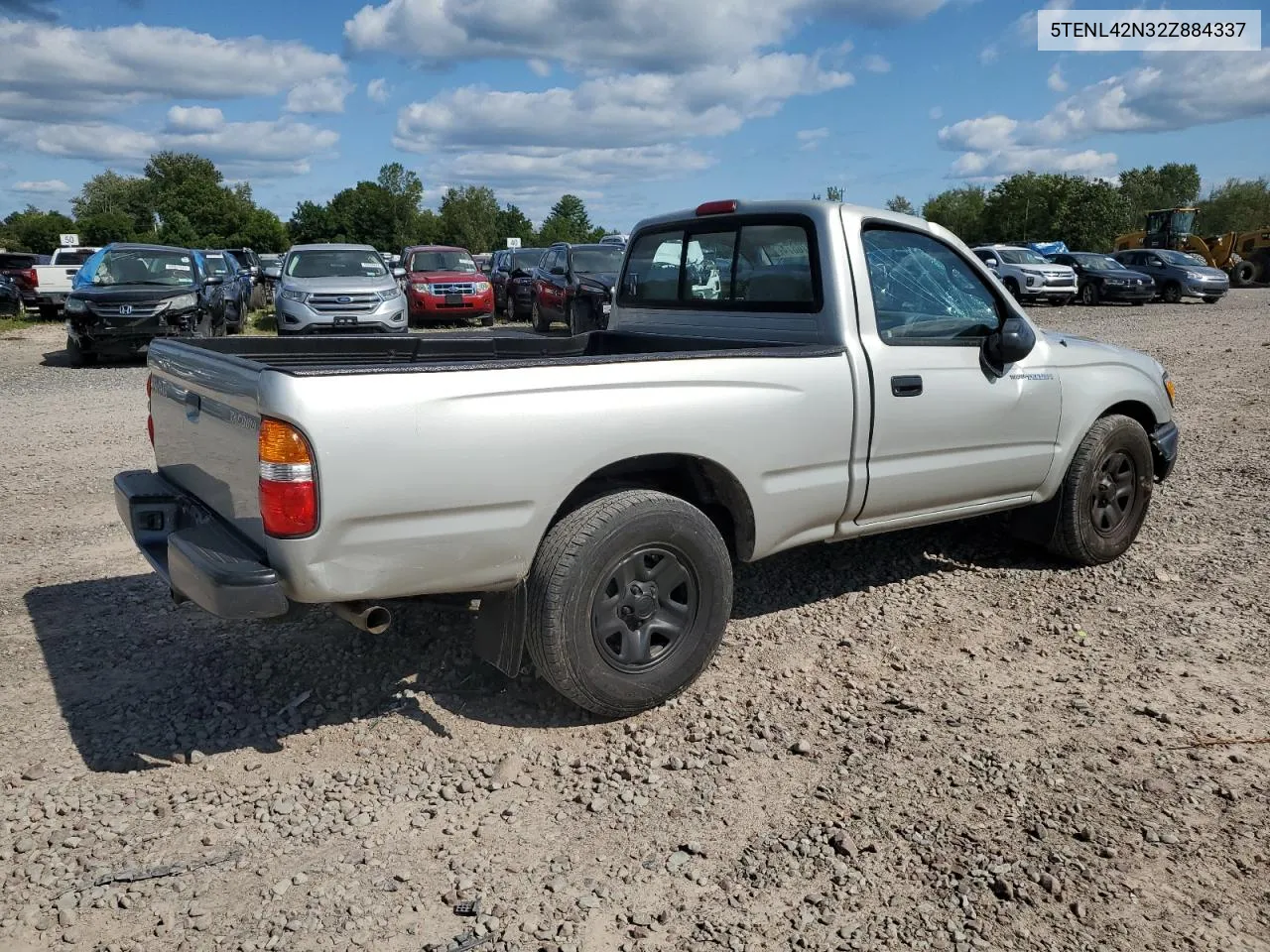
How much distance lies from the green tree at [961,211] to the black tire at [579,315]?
214ft

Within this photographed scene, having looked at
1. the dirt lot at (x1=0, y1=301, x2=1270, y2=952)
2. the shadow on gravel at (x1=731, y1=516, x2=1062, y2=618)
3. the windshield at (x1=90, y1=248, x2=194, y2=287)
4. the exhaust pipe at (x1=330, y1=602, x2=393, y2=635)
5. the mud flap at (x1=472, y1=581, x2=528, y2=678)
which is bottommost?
the dirt lot at (x1=0, y1=301, x2=1270, y2=952)

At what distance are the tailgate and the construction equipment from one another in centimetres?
3929

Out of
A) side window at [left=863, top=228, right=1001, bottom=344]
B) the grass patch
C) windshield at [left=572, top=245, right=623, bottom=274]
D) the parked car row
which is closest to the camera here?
side window at [left=863, top=228, right=1001, bottom=344]

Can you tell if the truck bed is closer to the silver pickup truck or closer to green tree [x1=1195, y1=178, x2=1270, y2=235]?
the silver pickup truck

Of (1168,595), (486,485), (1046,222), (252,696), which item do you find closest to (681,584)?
(486,485)

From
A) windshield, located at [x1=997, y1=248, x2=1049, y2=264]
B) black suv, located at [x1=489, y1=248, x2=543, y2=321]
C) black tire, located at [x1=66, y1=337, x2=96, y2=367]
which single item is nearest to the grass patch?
black tire, located at [x1=66, y1=337, x2=96, y2=367]

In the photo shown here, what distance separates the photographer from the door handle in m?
4.27

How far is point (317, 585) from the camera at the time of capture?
306cm

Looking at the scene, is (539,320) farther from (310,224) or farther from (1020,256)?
(310,224)

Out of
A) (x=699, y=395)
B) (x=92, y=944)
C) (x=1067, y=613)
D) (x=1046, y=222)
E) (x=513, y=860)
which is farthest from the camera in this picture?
(x=1046, y=222)

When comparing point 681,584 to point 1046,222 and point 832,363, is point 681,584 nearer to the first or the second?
point 832,363

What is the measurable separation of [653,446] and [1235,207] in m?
85.5

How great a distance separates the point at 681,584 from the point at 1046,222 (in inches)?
2745

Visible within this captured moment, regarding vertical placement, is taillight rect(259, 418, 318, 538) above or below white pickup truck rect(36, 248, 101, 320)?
below
